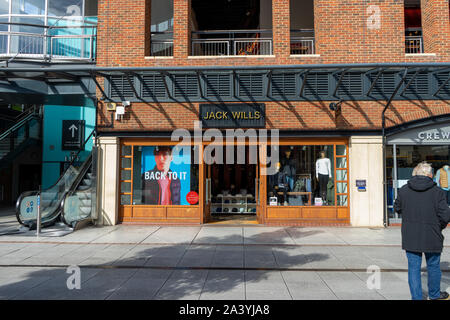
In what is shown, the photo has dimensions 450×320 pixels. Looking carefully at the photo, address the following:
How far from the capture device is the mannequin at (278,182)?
10109 millimetres

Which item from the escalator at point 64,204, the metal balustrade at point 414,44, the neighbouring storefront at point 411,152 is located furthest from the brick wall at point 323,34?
the escalator at point 64,204

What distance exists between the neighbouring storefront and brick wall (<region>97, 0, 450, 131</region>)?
1.73 feet

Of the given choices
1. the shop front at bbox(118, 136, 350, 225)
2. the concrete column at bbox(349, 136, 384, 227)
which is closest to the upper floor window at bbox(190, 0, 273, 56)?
the shop front at bbox(118, 136, 350, 225)

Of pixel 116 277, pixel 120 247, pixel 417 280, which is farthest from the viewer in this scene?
pixel 120 247

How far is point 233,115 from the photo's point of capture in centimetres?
989

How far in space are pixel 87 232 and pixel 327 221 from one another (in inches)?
289

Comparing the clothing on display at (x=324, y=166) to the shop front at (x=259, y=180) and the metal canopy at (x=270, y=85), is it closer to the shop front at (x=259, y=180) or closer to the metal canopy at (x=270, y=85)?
the shop front at (x=259, y=180)

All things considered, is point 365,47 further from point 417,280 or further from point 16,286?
point 16,286

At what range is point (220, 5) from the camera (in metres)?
14.5

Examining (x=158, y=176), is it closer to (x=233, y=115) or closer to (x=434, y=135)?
(x=233, y=115)

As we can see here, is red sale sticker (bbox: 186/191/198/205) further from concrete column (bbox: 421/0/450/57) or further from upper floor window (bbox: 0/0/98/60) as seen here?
concrete column (bbox: 421/0/450/57)

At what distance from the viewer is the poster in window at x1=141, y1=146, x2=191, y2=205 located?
10219mm

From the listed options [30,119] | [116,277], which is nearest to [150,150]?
[116,277]

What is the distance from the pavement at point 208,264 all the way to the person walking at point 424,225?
0.55m
